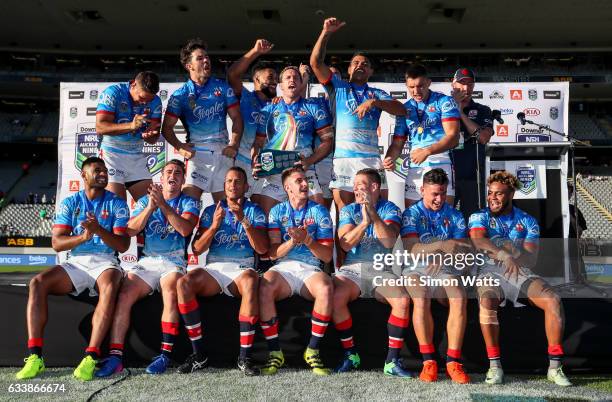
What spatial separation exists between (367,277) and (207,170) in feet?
6.40

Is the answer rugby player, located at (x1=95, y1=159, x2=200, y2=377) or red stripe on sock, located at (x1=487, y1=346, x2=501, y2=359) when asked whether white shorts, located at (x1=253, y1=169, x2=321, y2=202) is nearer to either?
→ rugby player, located at (x1=95, y1=159, x2=200, y2=377)

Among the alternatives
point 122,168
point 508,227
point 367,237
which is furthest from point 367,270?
point 122,168

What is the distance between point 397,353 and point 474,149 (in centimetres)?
312

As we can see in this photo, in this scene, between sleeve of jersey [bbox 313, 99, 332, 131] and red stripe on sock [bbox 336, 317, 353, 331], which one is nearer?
red stripe on sock [bbox 336, 317, 353, 331]

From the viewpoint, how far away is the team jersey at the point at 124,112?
16.9ft

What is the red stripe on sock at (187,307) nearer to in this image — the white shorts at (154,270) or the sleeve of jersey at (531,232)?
the white shorts at (154,270)

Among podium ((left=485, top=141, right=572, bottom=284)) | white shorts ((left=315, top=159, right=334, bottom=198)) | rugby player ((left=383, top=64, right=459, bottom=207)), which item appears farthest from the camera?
podium ((left=485, top=141, right=572, bottom=284))

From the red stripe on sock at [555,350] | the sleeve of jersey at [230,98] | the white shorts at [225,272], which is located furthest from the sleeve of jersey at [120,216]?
the red stripe on sock at [555,350]

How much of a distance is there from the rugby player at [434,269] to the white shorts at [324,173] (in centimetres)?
128

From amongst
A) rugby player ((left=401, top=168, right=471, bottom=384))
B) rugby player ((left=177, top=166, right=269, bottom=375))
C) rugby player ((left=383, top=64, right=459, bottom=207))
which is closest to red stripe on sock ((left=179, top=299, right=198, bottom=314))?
rugby player ((left=177, top=166, right=269, bottom=375))

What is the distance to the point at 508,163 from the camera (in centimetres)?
688

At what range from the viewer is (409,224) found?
4.35m

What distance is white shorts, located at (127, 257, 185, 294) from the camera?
4.24 m

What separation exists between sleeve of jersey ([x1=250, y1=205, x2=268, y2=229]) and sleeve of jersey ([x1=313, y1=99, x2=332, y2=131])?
49.5 inches
